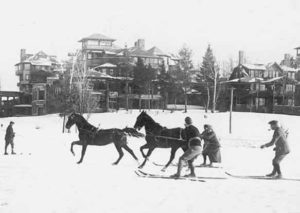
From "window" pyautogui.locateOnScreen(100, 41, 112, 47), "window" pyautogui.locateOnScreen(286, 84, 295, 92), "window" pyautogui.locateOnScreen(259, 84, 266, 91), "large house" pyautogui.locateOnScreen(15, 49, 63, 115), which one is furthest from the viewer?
"window" pyautogui.locateOnScreen(100, 41, 112, 47)

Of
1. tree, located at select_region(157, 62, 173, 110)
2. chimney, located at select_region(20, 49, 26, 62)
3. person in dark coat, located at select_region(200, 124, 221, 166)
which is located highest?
chimney, located at select_region(20, 49, 26, 62)

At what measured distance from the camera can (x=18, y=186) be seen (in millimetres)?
11430

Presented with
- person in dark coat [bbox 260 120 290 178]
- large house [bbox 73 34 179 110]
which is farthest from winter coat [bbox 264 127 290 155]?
large house [bbox 73 34 179 110]

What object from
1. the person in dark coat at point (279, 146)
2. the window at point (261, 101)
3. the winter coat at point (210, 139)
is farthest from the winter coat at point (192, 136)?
the window at point (261, 101)

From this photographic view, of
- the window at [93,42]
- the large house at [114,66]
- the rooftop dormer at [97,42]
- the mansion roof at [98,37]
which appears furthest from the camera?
the window at [93,42]

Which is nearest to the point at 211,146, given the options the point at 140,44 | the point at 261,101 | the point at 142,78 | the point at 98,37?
the point at 142,78

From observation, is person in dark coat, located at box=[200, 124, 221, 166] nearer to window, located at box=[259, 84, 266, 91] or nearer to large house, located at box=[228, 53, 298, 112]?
→ large house, located at box=[228, 53, 298, 112]

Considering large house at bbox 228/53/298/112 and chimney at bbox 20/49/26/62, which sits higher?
chimney at bbox 20/49/26/62

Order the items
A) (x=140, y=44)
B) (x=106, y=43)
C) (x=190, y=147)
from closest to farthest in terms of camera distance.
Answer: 1. (x=190, y=147)
2. (x=106, y=43)
3. (x=140, y=44)

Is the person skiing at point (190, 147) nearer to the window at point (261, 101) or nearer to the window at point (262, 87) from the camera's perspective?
the window at point (261, 101)

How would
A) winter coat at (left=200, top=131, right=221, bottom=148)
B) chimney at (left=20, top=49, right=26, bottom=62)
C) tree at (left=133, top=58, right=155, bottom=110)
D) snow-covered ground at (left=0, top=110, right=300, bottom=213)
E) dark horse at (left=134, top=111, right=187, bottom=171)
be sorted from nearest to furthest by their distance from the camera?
snow-covered ground at (left=0, top=110, right=300, bottom=213), dark horse at (left=134, top=111, right=187, bottom=171), winter coat at (left=200, top=131, right=221, bottom=148), tree at (left=133, top=58, right=155, bottom=110), chimney at (left=20, top=49, right=26, bottom=62)

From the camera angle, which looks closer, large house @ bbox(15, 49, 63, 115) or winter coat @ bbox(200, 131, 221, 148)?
winter coat @ bbox(200, 131, 221, 148)

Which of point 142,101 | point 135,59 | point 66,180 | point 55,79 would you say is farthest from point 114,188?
point 135,59

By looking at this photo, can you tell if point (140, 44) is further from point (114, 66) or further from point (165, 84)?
point (165, 84)
